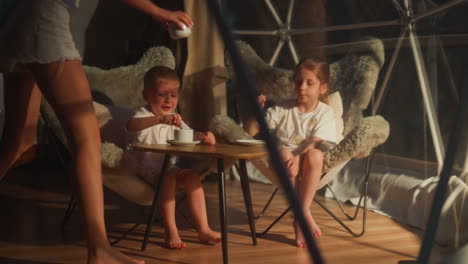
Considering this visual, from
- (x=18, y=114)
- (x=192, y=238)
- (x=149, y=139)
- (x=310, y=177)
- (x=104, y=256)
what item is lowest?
(x=192, y=238)

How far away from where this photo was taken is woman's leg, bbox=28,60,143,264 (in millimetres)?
1470

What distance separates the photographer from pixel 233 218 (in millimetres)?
2627

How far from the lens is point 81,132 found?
150 cm

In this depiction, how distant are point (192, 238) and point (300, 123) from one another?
662 millimetres

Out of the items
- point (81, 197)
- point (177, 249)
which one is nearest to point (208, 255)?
point (177, 249)

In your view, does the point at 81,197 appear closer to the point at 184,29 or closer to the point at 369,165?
the point at 184,29

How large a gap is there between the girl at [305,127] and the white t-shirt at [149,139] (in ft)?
1.18

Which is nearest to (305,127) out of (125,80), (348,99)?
(348,99)

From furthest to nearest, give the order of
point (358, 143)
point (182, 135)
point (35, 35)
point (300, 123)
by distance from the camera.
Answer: point (300, 123)
point (358, 143)
point (182, 135)
point (35, 35)

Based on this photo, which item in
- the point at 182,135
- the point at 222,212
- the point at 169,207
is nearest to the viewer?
the point at 222,212

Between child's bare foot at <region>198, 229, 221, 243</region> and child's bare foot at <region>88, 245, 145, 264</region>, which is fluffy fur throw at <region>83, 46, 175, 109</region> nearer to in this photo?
child's bare foot at <region>198, 229, 221, 243</region>

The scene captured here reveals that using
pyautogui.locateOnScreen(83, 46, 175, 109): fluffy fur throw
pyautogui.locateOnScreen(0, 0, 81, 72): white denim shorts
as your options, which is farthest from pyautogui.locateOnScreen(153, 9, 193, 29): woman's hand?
pyautogui.locateOnScreen(83, 46, 175, 109): fluffy fur throw

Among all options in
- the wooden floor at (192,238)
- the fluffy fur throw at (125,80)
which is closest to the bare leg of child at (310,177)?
the wooden floor at (192,238)

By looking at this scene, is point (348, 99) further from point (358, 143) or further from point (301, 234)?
point (301, 234)
